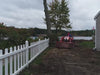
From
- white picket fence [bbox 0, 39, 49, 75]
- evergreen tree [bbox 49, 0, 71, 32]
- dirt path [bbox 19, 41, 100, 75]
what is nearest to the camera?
white picket fence [bbox 0, 39, 49, 75]

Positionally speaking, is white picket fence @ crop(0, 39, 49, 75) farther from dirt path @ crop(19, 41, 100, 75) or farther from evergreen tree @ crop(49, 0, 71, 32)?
evergreen tree @ crop(49, 0, 71, 32)

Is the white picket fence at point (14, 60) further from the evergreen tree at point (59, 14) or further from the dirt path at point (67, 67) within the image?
the evergreen tree at point (59, 14)

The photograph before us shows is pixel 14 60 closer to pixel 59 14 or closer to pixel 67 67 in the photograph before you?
pixel 67 67

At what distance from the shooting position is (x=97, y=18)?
34.5 feet

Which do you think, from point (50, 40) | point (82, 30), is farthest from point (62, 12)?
point (50, 40)

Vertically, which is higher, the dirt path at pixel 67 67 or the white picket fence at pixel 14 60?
the white picket fence at pixel 14 60

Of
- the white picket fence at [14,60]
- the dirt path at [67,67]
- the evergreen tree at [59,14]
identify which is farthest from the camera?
the evergreen tree at [59,14]

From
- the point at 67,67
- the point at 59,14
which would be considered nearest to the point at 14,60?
the point at 67,67

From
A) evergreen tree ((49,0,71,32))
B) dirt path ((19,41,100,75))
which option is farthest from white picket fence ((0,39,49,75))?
evergreen tree ((49,0,71,32))

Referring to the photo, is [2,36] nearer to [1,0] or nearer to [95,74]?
[1,0]

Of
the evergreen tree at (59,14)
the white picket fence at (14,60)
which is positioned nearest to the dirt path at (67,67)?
the white picket fence at (14,60)

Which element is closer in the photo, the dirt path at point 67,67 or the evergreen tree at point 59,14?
the dirt path at point 67,67

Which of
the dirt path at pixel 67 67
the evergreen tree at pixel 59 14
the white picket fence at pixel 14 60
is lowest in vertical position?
the dirt path at pixel 67 67

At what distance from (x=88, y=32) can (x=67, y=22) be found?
7.35 metres
